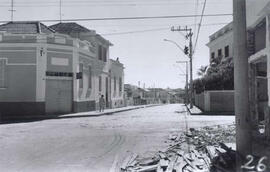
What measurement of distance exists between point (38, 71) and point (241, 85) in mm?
28206

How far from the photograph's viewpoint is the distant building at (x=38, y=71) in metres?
35.0

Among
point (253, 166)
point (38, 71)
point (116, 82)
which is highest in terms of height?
point (116, 82)

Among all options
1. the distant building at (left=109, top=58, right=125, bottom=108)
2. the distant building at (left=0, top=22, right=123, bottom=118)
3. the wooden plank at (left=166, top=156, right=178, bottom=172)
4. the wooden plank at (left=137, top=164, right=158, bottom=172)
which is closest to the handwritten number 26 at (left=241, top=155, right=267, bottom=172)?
the wooden plank at (left=166, top=156, right=178, bottom=172)

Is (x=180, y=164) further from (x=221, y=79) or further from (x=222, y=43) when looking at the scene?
(x=222, y=43)

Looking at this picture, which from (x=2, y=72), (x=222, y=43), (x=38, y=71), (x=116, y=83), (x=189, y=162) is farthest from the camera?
(x=116, y=83)

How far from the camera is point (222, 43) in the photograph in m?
56.8

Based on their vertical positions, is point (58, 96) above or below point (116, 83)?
below

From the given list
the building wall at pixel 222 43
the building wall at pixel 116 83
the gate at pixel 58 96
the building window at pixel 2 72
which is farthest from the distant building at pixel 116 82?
the building window at pixel 2 72

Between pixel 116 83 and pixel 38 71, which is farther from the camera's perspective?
pixel 116 83

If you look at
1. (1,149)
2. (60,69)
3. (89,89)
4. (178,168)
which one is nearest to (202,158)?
(178,168)

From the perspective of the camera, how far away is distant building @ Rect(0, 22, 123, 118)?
3497 centimetres

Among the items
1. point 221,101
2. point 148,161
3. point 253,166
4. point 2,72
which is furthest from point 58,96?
point 253,166

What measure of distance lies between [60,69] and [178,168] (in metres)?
29.8

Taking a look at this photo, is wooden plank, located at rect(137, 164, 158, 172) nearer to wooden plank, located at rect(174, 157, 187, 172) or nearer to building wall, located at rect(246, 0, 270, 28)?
wooden plank, located at rect(174, 157, 187, 172)
